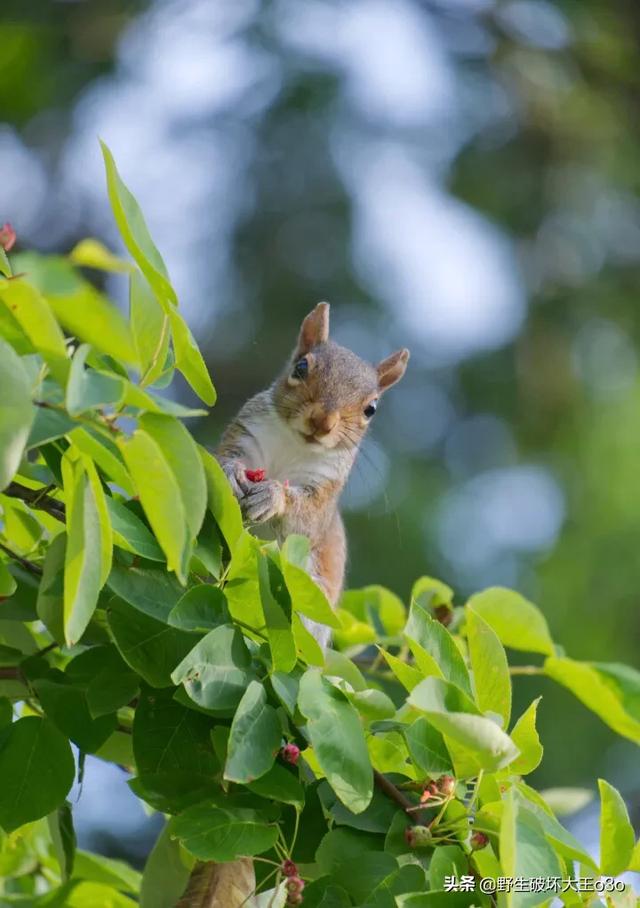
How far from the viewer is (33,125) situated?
16.2 feet

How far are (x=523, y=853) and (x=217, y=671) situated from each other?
0.23 m

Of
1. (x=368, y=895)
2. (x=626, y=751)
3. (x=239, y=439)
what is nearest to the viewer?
(x=368, y=895)

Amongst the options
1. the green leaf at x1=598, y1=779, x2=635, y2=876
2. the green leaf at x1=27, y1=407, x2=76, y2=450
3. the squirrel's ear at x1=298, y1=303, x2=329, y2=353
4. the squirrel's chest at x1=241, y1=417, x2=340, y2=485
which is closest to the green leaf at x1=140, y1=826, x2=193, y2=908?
the green leaf at x1=598, y1=779, x2=635, y2=876

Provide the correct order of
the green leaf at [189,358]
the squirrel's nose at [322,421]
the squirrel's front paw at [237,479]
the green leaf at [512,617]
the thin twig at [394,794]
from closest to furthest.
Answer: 1. the green leaf at [189,358]
2. the thin twig at [394,794]
3. the green leaf at [512,617]
4. the squirrel's front paw at [237,479]
5. the squirrel's nose at [322,421]

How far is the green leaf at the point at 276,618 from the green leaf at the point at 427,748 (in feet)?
0.32

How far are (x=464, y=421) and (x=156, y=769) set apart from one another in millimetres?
3699

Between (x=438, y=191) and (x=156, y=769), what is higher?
(x=438, y=191)

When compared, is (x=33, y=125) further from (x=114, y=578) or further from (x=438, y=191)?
(x=114, y=578)

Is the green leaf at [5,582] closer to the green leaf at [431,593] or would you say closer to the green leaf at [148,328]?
the green leaf at [148,328]

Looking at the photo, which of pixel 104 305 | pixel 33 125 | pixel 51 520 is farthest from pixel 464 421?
pixel 104 305

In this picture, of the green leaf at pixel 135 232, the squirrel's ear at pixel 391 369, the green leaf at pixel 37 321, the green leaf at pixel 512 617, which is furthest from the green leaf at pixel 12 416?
the squirrel's ear at pixel 391 369

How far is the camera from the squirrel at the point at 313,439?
71.3 inches

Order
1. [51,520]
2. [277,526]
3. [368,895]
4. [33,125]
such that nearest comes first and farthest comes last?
[368,895] < [51,520] < [277,526] < [33,125]

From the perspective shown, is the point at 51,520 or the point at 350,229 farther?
the point at 350,229
